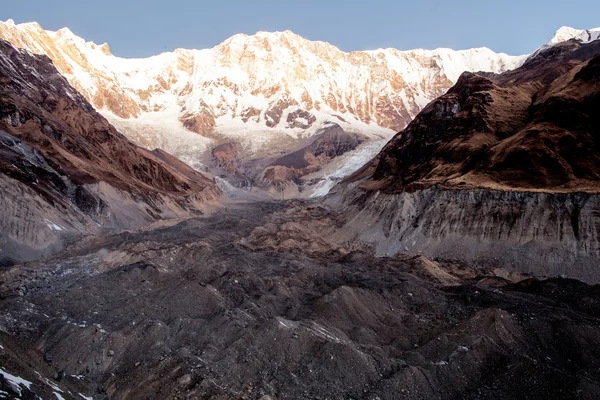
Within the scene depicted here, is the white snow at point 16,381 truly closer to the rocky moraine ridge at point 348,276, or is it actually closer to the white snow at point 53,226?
the rocky moraine ridge at point 348,276

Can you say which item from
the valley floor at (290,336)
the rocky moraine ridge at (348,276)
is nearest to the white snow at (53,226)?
the rocky moraine ridge at (348,276)

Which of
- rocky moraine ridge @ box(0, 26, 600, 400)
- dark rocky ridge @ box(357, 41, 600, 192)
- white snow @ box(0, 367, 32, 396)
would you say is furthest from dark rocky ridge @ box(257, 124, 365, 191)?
white snow @ box(0, 367, 32, 396)

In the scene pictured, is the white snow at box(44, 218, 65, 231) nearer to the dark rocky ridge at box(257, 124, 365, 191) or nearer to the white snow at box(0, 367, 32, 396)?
the white snow at box(0, 367, 32, 396)

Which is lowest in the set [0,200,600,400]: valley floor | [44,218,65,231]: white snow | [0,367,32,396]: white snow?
[0,200,600,400]: valley floor

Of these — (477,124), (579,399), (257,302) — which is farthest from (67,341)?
(477,124)

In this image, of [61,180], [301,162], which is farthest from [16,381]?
[301,162]

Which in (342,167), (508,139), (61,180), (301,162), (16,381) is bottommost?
(16,381)

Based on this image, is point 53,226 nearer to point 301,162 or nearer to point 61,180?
point 61,180
